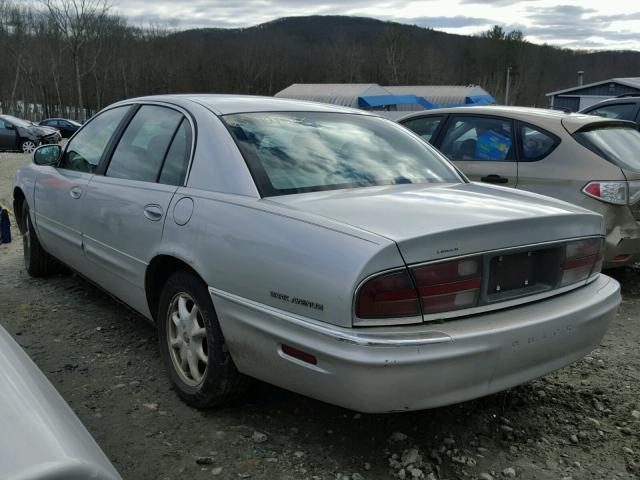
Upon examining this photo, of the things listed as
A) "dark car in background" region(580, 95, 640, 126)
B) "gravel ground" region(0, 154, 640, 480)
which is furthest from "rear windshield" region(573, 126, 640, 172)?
"dark car in background" region(580, 95, 640, 126)

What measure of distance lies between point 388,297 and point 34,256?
3.97 meters

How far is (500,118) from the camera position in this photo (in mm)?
5488

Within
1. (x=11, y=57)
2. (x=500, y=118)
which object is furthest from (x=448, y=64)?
(x=500, y=118)

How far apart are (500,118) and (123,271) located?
3660 mm

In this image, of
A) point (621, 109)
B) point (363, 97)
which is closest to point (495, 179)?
point (621, 109)

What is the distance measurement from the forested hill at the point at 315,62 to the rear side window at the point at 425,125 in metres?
73.1

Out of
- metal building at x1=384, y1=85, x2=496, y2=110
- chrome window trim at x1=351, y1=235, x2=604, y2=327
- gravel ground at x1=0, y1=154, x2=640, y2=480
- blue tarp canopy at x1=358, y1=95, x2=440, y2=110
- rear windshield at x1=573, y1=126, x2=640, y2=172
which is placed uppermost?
metal building at x1=384, y1=85, x2=496, y2=110

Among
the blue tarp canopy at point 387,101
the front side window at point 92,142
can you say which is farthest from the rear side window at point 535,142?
the blue tarp canopy at point 387,101

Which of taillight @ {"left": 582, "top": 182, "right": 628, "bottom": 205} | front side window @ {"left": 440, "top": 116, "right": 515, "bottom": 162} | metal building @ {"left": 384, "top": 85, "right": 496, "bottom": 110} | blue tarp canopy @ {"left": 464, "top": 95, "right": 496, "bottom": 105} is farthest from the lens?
metal building @ {"left": 384, "top": 85, "right": 496, "bottom": 110}

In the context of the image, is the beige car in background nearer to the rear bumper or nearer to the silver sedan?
the silver sedan

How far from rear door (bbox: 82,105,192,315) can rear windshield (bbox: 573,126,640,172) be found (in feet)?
11.1

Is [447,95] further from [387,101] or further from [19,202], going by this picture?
[19,202]

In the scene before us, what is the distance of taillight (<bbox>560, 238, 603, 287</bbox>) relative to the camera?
2625 millimetres

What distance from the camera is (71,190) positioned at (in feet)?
13.2
